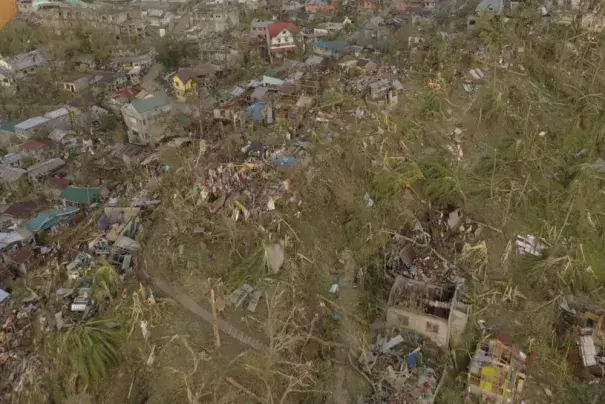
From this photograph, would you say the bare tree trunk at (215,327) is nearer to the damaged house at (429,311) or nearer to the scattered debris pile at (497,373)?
the damaged house at (429,311)

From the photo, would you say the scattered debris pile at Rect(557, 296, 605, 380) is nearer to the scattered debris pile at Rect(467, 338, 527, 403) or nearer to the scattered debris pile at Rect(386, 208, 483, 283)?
the scattered debris pile at Rect(467, 338, 527, 403)

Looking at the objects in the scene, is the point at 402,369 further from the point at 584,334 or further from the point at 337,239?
the point at 584,334

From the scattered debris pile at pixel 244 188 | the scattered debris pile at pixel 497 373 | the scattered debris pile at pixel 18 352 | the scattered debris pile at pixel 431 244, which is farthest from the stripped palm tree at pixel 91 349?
the scattered debris pile at pixel 497 373

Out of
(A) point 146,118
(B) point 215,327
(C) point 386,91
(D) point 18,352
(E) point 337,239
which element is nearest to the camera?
(B) point 215,327

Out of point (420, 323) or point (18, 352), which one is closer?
point (420, 323)

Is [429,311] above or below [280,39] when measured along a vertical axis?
above

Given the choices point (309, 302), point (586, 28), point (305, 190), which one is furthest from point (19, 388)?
point (586, 28)

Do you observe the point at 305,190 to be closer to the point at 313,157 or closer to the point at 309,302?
the point at 313,157

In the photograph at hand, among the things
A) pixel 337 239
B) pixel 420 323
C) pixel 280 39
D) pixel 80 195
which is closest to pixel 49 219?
pixel 80 195
